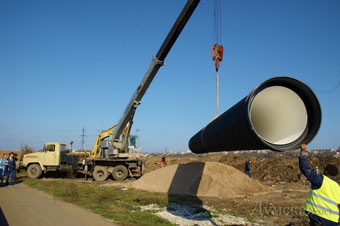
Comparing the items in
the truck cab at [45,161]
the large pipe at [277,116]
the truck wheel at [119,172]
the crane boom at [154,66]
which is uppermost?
the crane boom at [154,66]

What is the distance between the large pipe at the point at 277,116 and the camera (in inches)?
127

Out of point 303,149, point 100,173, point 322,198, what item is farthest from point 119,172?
point 303,149

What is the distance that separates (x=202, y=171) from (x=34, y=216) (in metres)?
8.64

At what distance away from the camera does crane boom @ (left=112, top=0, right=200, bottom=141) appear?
1012cm

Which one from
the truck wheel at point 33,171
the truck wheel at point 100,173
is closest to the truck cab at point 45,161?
the truck wheel at point 33,171

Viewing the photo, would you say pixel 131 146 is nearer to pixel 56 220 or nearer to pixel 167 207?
pixel 167 207

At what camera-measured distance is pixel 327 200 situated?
13.5ft

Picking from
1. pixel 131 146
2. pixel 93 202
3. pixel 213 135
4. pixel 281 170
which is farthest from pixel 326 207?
pixel 281 170

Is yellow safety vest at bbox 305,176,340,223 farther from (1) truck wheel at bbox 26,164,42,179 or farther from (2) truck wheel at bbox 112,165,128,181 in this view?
(1) truck wheel at bbox 26,164,42,179

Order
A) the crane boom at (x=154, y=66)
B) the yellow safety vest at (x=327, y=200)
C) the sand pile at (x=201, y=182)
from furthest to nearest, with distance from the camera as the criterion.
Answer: the sand pile at (x=201, y=182) < the crane boom at (x=154, y=66) < the yellow safety vest at (x=327, y=200)

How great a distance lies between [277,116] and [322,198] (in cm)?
165

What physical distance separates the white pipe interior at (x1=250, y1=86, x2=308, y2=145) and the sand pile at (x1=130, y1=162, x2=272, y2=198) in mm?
9965

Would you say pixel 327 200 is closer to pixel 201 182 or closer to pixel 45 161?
pixel 201 182

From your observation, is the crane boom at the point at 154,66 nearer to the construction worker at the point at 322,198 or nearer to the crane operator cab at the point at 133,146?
the crane operator cab at the point at 133,146
